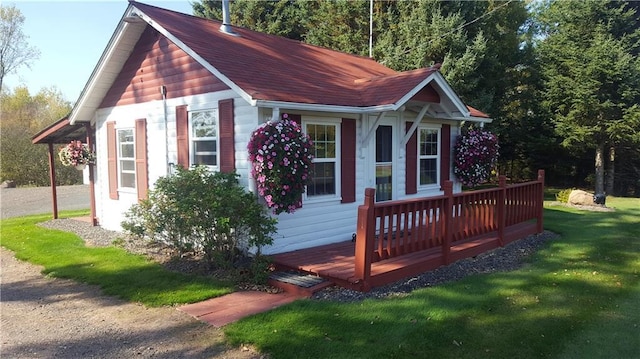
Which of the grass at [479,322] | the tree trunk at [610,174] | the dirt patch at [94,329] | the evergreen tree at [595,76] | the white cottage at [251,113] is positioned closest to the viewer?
the grass at [479,322]

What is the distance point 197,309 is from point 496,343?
10.6 feet

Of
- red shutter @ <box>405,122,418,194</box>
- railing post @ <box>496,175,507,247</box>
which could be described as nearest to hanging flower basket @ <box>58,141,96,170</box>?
red shutter @ <box>405,122,418,194</box>

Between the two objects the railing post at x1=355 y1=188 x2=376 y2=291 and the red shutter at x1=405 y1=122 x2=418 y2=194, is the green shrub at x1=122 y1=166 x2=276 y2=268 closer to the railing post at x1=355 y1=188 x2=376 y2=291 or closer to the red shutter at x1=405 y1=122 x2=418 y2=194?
the railing post at x1=355 y1=188 x2=376 y2=291

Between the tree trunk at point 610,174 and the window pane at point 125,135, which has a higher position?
the window pane at point 125,135

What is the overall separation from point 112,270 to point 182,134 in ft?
8.56

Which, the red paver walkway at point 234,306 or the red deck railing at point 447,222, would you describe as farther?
the red deck railing at point 447,222

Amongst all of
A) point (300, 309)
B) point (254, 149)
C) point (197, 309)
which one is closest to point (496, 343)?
point (300, 309)

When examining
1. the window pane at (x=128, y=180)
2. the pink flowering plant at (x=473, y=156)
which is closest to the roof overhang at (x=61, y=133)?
the window pane at (x=128, y=180)

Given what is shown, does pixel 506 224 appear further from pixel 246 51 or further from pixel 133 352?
pixel 133 352

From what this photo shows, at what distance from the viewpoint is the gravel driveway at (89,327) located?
4047 mm

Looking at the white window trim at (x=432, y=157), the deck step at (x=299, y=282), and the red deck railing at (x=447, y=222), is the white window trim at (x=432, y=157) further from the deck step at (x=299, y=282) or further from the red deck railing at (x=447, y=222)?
the deck step at (x=299, y=282)

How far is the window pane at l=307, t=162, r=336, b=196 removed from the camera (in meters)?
7.38

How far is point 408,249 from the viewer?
19.6 feet

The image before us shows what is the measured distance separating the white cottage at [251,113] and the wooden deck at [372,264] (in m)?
0.37
